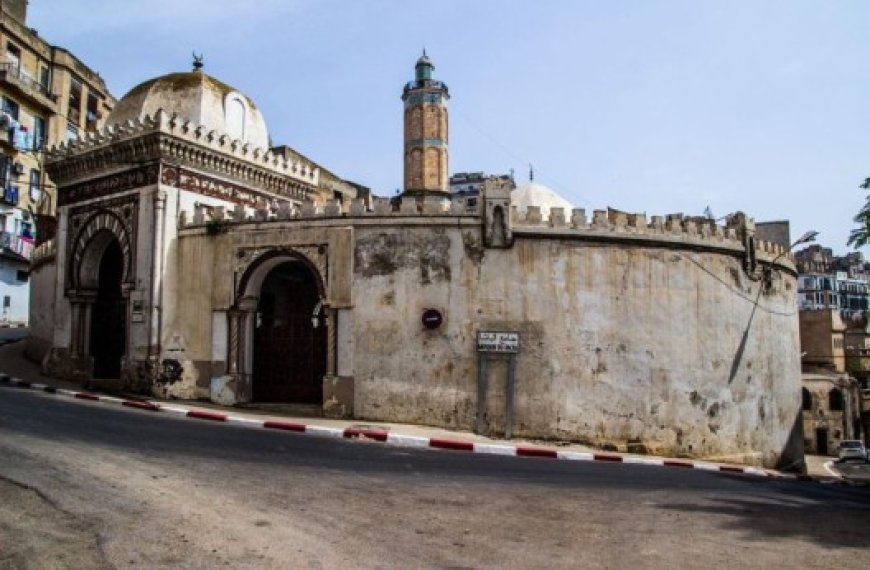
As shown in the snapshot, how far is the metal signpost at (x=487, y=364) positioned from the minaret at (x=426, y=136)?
63.7 ft

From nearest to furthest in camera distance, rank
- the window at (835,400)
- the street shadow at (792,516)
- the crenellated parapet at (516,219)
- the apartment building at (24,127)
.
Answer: the street shadow at (792,516) → the crenellated parapet at (516,219) → the apartment building at (24,127) → the window at (835,400)

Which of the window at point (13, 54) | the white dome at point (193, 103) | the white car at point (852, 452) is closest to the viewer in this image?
the white dome at point (193, 103)

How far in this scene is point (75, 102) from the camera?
4091 centimetres

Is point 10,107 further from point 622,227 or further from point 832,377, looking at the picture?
point 832,377

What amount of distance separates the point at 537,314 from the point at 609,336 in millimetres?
1842

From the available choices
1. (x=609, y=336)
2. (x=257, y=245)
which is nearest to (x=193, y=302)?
(x=257, y=245)

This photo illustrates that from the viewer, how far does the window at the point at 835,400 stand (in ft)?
127

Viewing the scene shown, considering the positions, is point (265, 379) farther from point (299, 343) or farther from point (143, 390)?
point (143, 390)

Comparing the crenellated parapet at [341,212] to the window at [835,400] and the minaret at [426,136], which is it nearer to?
the minaret at [426,136]

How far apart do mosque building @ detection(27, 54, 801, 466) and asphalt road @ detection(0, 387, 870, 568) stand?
389cm

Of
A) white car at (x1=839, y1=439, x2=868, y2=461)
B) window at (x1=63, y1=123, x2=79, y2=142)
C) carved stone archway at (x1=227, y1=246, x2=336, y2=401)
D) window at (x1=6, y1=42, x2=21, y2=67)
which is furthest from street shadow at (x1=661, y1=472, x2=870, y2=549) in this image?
window at (x1=63, y1=123, x2=79, y2=142)

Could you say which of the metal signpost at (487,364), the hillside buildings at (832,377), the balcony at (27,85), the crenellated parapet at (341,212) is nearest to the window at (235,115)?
the crenellated parapet at (341,212)

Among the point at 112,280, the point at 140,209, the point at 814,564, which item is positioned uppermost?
the point at 140,209

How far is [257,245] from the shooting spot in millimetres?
16688
